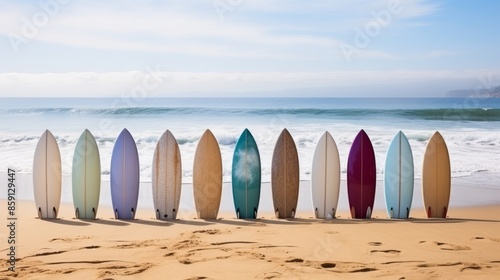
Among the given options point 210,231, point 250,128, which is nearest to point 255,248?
point 210,231

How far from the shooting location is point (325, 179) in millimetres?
6379

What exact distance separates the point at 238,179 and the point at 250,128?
50.6 ft

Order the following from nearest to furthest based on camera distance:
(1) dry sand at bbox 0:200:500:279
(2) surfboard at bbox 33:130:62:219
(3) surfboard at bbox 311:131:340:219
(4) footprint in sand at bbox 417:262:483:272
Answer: (1) dry sand at bbox 0:200:500:279
(4) footprint in sand at bbox 417:262:483:272
(2) surfboard at bbox 33:130:62:219
(3) surfboard at bbox 311:131:340:219

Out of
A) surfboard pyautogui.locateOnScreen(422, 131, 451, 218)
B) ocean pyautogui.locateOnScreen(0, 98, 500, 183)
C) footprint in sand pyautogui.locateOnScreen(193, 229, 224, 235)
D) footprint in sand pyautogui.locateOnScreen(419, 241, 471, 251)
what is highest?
ocean pyautogui.locateOnScreen(0, 98, 500, 183)

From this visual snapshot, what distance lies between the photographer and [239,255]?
181 inches

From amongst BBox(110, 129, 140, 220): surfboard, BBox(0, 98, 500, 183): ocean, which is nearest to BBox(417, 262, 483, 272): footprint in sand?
BBox(110, 129, 140, 220): surfboard

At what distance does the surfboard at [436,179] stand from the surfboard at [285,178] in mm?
1537

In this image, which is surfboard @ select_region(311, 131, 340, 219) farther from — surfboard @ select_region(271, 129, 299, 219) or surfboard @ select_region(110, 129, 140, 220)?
surfboard @ select_region(110, 129, 140, 220)

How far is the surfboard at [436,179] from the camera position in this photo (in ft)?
21.1

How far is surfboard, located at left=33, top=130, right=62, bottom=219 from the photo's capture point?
6090mm

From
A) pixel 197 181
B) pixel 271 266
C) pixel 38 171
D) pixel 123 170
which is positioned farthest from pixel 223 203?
pixel 271 266

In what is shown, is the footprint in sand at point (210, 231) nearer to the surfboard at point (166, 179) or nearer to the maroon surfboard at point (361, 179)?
the surfboard at point (166, 179)

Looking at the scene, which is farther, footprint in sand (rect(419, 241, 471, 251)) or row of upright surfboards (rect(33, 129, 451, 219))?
row of upright surfboards (rect(33, 129, 451, 219))

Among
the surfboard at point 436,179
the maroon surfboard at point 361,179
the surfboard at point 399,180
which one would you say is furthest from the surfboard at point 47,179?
the surfboard at point 436,179
